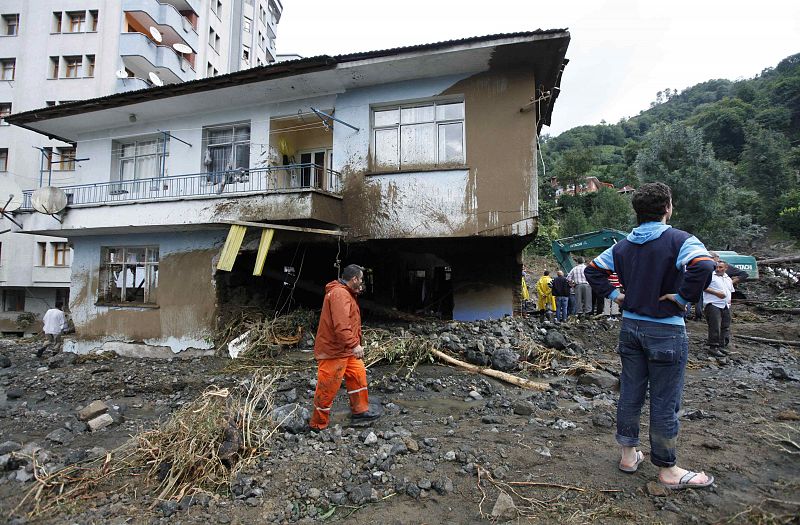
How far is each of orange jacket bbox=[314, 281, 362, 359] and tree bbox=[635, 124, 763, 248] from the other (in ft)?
89.6

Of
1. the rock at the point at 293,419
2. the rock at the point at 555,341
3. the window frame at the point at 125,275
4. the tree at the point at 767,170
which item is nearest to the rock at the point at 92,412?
the rock at the point at 293,419

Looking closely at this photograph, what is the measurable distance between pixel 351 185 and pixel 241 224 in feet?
8.31

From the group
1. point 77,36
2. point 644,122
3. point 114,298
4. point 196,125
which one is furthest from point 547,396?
point 644,122

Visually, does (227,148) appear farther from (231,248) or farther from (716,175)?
(716,175)

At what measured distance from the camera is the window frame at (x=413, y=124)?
9023mm

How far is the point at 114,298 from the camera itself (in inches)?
488

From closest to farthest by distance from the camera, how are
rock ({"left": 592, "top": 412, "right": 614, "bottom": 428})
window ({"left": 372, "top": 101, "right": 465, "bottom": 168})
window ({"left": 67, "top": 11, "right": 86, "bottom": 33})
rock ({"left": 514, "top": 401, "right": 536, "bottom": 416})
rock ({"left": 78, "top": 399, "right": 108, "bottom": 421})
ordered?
rock ({"left": 592, "top": 412, "right": 614, "bottom": 428}) → rock ({"left": 514, "top": 401, "right": 536, "bottom": 416}) → rock ({"left": 78, "top": 399, "right": 108, "bottom": 421}) → window ({"left": 372, "top": 101, "right": 465, "bottom": 168}) → window ({"left": 67, "top": 11, "right": 86, "bottom": 33})

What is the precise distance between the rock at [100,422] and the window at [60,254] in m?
23.2

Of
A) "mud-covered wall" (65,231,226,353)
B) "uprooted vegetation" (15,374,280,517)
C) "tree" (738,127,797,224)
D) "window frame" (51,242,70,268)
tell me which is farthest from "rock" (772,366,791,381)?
"tree" (738,127,797,224)

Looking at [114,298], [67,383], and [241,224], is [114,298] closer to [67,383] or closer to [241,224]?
[67,383]

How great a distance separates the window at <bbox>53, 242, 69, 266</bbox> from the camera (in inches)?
929

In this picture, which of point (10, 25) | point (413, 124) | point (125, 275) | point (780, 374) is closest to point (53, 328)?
point (125, 275)

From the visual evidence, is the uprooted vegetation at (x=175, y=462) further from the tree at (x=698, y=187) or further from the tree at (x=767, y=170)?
the tree at (x=767, y=170)

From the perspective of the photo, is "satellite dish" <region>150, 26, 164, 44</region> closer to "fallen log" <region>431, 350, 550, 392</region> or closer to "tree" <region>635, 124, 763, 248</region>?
"fallen log" <region>431, 350, 550, 392</region>
